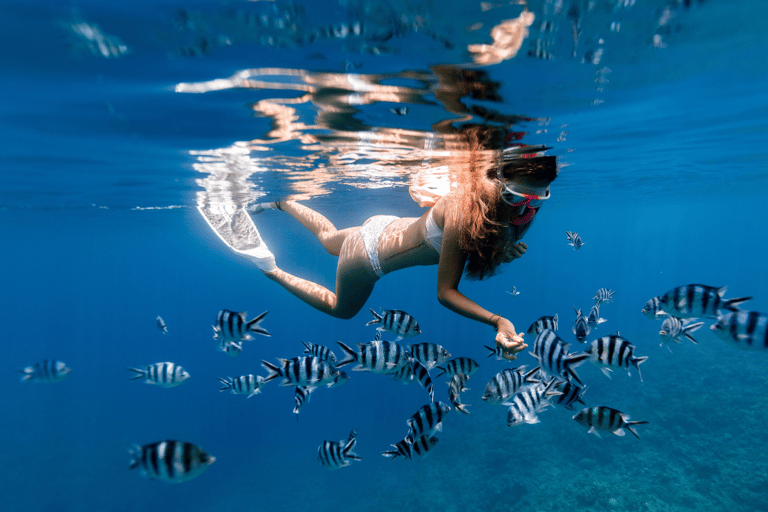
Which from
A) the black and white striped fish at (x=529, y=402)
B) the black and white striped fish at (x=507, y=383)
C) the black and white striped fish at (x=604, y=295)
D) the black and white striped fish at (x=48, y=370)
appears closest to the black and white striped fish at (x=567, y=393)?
the black and white striped fish at (x=529, y=402)

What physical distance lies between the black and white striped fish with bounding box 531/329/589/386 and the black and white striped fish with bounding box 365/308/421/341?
184 centimetres

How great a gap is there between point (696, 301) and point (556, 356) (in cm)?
255

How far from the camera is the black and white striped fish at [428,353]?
17.1 feet

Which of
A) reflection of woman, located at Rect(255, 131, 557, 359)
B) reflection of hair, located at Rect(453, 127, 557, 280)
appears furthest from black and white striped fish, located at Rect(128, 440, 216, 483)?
reflection of hair, located at Rect(453, 127, 557, 280)

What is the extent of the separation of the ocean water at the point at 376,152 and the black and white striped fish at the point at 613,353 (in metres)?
3.73

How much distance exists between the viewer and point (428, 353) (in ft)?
17.2

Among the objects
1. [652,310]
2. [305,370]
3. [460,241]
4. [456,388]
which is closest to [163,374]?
[305,370]

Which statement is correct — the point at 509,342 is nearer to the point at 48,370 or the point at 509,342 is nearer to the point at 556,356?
the point at 556,356

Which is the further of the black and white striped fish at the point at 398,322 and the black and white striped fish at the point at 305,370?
the black and white striped fish at the point at 398,322

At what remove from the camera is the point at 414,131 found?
8.67 metres

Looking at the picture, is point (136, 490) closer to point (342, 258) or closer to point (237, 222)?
point (237, 222)

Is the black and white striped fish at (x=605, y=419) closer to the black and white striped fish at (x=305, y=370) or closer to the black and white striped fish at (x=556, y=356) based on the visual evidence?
the black and white striped fish at (x=556, y=356)

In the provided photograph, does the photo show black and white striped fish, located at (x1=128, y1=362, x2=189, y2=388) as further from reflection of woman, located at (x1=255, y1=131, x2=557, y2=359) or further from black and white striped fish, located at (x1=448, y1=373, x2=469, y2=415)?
black and white striped fish, located at (x1=448, y1=373, x2=469, y2=415)

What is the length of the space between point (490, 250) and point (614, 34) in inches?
128
